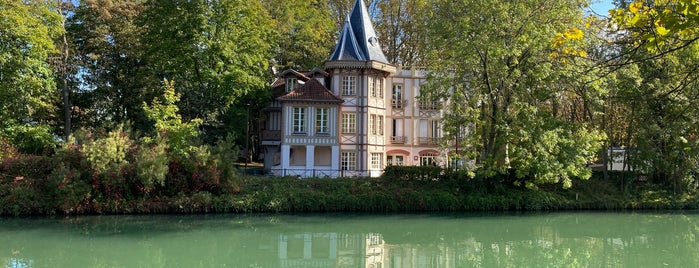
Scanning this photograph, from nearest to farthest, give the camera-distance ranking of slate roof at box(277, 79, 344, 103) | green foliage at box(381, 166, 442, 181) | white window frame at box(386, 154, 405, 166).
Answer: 1. green foliage at box(381, 166, 442, 181)
2. slate roof at box(277, 79, 344, 103)
3. white window frame at box(386, 154, 405, 166)

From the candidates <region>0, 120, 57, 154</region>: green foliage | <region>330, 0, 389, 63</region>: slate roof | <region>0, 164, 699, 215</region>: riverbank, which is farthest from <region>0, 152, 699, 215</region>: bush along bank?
Answer: <region>330, 0, 389, 63</region>: slate roof

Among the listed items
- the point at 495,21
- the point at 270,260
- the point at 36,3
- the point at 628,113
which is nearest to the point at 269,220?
the point at 270,260

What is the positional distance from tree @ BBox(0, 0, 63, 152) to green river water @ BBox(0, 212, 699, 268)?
264 inches

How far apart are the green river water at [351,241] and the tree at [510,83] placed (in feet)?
8.20

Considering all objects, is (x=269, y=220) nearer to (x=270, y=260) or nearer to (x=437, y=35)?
(x=270, y=260)

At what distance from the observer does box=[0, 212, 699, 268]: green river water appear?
12359 millimetres

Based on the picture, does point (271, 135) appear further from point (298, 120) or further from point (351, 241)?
point (351, 241)

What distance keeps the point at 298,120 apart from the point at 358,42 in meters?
5.73

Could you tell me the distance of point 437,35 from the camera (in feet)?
69.4

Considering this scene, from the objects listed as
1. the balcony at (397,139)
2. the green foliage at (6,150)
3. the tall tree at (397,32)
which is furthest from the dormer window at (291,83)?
the green foliage at (6,150)

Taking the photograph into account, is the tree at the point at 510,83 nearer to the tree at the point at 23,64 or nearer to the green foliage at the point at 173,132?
the green foliage at the point at 173,132

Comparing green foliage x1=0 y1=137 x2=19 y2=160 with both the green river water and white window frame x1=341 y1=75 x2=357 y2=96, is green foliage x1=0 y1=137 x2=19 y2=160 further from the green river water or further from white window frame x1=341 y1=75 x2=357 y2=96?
white window frame x1=341 y1=75 x2=357 y2=96

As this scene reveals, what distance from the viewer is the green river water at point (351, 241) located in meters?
12.4

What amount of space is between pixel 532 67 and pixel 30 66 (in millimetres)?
21112
